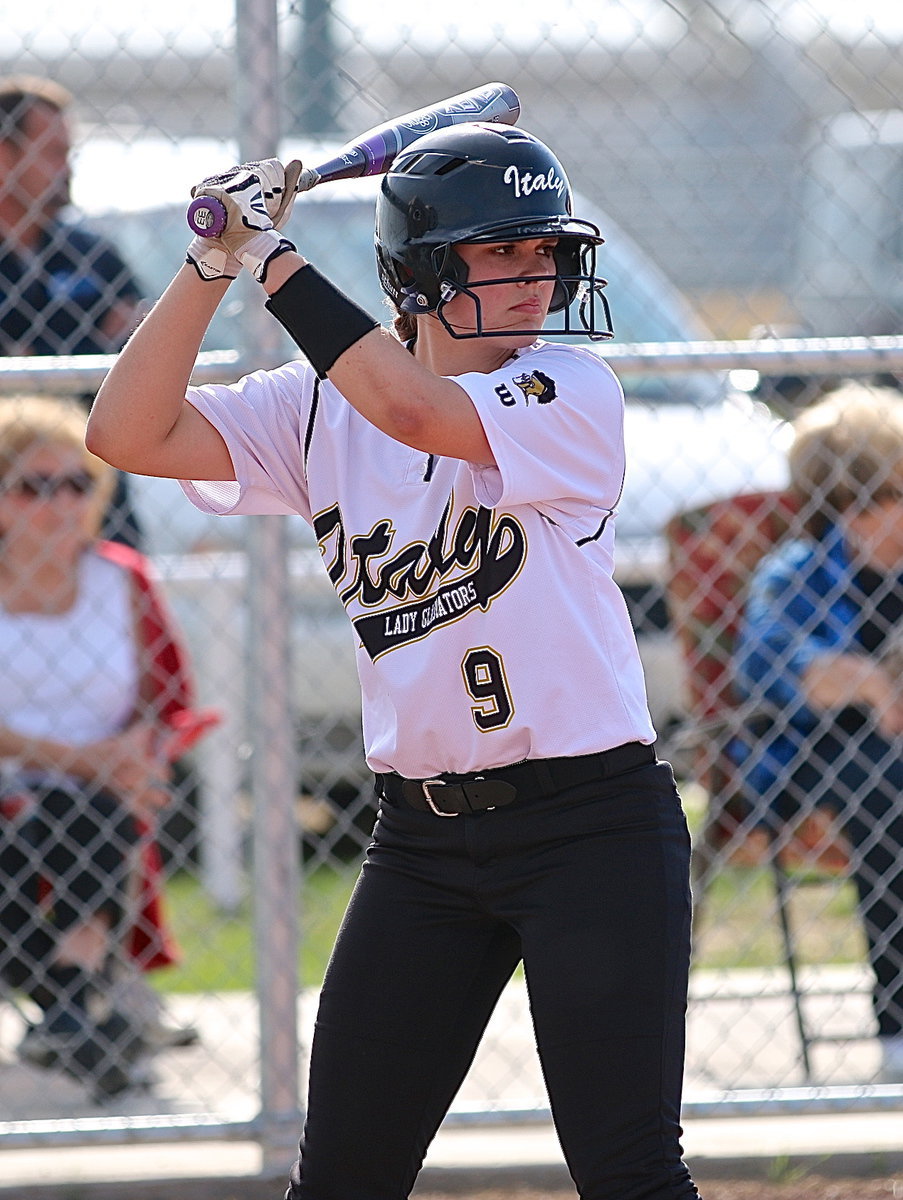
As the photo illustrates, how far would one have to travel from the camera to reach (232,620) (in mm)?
5645

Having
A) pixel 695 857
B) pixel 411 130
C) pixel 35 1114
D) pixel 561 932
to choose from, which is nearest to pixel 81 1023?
pixel 35 1114

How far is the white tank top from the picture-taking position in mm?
4277

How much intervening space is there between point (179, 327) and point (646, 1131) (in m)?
1.23

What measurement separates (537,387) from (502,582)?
0.26 m

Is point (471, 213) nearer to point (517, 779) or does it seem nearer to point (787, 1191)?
point (517, 779)

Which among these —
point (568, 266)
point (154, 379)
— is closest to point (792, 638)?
point (568, 266)

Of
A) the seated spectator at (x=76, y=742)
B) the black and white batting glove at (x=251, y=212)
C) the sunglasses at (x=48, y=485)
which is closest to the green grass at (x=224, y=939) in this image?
the seated spectator at (x=76, y=742)

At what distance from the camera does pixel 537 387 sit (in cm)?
217

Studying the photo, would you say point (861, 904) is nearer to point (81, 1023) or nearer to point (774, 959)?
point (774, 959)

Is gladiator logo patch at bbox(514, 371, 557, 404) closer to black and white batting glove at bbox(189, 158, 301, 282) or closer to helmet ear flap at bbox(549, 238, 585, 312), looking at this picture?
helmet ear flap at bbox(549, 238, 585, 312)

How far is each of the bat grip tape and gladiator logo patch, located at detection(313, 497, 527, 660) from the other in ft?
1.00

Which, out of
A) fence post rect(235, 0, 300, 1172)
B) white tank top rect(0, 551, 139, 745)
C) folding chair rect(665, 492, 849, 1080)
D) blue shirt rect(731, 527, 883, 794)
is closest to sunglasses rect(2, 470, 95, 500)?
white tank top rect(0, 551, 139, 745)

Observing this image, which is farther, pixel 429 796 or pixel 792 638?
pixel 792 638

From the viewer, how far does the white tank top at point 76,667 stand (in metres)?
4.28
